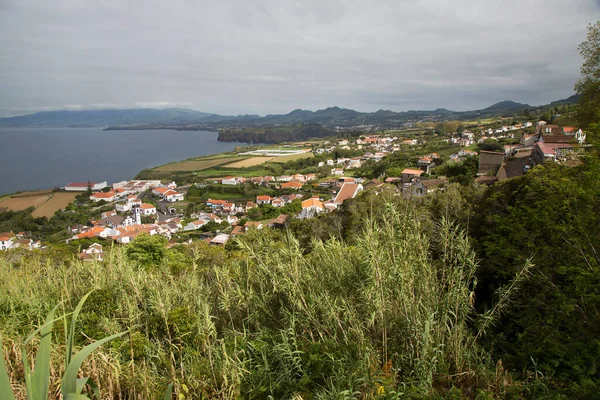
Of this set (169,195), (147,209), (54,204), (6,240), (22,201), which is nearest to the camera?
(6,240)

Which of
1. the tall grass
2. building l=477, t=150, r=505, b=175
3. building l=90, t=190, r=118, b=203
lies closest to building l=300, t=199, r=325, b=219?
building l=477, t=150, r=505, b=175

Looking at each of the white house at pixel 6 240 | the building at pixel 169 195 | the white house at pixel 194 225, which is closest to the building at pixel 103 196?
the building at pixel 169 195

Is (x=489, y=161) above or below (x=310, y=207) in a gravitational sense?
above

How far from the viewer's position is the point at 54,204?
44562mm

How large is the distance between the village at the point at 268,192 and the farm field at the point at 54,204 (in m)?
2.27

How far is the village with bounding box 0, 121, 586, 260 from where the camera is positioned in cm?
2147

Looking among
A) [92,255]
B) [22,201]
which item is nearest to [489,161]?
[92,255]

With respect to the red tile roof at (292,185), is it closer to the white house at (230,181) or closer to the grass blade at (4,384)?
the white house at (230,181)

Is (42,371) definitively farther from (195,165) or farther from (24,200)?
(195,165)

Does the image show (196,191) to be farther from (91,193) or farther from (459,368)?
(459,368)

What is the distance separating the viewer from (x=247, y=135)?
12662 cm

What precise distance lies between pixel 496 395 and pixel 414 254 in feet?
3.47

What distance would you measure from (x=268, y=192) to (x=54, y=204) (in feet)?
88.2

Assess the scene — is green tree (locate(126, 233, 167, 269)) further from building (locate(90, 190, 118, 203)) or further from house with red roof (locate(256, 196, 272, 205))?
building (locate(90, 190, 118, 203))
